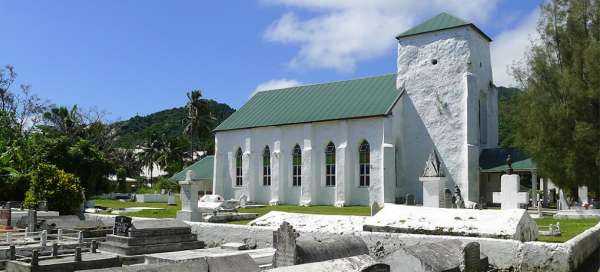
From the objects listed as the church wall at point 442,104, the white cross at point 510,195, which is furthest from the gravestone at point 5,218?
the church wall at point 442,104

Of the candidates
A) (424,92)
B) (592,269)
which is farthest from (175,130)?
(592,269)

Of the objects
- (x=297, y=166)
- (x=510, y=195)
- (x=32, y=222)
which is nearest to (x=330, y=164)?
(x=297, y=166)

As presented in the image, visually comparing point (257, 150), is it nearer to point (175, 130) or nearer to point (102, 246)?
point (102, 246)

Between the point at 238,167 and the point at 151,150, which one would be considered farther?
the point at 151,150

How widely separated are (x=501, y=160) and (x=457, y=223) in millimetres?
23733

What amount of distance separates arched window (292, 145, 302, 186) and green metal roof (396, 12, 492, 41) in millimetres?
10824

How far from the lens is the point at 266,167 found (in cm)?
4112

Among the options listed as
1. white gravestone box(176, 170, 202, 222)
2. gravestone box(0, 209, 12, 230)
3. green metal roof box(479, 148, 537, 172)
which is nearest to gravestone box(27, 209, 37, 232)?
gravestone box(0, 209, 12, 230)

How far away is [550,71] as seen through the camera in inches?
1179

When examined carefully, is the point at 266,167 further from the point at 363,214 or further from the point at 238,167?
the point at 363,214

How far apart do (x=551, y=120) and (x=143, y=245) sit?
23.4m

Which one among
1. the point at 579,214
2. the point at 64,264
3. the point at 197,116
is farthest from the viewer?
the point at 197,116

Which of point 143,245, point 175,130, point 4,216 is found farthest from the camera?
point 175,130

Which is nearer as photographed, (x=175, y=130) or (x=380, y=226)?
(x=380, y=226)
